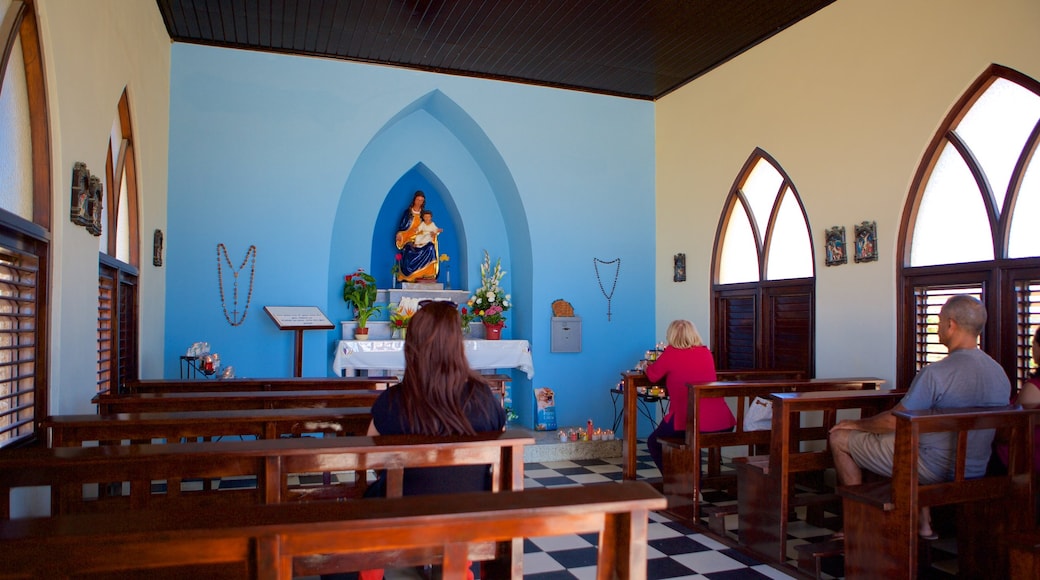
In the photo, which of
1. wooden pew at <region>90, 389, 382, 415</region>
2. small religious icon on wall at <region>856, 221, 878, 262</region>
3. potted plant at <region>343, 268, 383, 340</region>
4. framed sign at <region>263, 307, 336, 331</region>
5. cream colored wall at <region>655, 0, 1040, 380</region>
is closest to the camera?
wooden pew at <region>90, 389, 382, 415</region>

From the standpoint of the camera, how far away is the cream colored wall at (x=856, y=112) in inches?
198

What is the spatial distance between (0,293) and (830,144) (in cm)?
578

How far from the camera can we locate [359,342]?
7.29 meters

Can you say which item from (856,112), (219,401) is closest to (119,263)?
(219,401)

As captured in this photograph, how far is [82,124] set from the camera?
410cm

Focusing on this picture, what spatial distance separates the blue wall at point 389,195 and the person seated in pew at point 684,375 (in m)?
3.11

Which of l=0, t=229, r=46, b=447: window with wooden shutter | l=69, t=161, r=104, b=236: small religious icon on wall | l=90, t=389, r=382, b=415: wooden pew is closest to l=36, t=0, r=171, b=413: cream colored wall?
l=69, t=161, r=104, b=236: small religious icon on wall

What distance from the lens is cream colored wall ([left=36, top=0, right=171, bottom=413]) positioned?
364 centimetres

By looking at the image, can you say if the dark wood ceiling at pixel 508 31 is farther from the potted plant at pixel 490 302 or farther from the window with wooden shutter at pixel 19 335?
the window with wooden shutter at pixel 19 335

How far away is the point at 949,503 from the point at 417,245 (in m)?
6.32

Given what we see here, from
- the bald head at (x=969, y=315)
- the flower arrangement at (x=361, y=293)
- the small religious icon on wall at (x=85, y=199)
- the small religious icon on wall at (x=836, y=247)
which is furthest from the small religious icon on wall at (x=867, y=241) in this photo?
the small religious icon on wall at (x=85, y=199)

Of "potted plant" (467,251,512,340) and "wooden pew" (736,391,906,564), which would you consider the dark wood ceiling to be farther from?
"wooden pew" (736,391,906,564)

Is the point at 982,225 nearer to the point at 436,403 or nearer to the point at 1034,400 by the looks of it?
the point at 1034,400

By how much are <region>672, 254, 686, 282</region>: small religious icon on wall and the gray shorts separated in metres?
4.40
